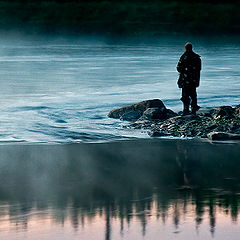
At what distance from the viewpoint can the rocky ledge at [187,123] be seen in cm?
1842

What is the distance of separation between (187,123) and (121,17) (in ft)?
344

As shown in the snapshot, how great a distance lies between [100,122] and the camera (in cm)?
2178

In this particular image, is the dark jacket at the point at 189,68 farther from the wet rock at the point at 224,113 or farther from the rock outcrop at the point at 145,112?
the wet rock at the point at 224,113

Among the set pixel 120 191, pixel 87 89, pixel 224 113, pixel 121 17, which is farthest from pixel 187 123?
pixel 121 17

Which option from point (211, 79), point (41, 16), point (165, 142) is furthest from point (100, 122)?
point (41, 16)

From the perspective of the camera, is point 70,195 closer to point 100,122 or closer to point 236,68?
point 100,122

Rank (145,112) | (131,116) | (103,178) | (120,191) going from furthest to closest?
(131,116)
(145,112)
(103,178)
(120,191)

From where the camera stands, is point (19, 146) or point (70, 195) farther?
point (19, 146)

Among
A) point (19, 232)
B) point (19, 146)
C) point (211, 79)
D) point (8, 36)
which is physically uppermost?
point (8, 36)

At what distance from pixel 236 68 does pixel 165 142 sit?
3062cm

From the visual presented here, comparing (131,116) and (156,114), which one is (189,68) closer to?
(156,114)

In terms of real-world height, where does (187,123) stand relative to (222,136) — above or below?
above

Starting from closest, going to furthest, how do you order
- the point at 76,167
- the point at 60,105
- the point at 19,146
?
the point at 76,167, the point at 19,146, the point at 60,105

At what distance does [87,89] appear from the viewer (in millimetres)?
34062
